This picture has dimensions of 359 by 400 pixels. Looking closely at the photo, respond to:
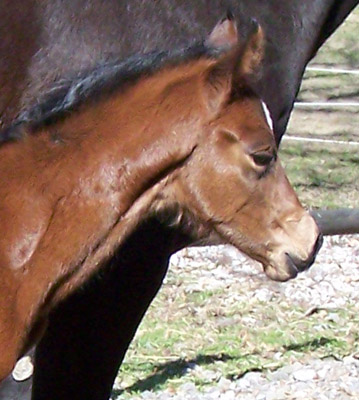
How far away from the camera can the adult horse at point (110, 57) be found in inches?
92.6

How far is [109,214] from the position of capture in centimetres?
227

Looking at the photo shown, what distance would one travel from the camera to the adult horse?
2.35 metres

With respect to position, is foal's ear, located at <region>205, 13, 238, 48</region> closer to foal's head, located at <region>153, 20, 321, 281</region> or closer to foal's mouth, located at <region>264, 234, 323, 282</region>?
foal's head, located at <region>153, 20, 321, 281</region>

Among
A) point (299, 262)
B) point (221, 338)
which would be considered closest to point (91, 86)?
point (299, 262)

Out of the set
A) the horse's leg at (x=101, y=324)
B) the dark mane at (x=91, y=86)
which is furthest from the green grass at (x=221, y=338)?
the dark mane at (x=91, y=86)

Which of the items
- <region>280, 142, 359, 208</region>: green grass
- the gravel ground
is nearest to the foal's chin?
the gravel ground

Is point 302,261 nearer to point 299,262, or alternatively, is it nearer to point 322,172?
point 299,262

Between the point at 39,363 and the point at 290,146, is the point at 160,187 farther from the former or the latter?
the point at 290,146

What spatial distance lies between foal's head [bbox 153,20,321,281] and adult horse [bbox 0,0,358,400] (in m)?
0.15

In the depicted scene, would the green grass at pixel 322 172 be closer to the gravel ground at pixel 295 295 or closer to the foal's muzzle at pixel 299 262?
the gravel ground at pixel 295 295

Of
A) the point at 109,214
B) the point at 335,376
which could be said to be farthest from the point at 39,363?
the point at 335,376

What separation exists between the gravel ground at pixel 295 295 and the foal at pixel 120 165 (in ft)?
5.64

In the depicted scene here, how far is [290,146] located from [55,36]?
3.89 m

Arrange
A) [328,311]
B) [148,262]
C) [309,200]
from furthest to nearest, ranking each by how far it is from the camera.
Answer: [309,200] → [328,311] → [148,262]
